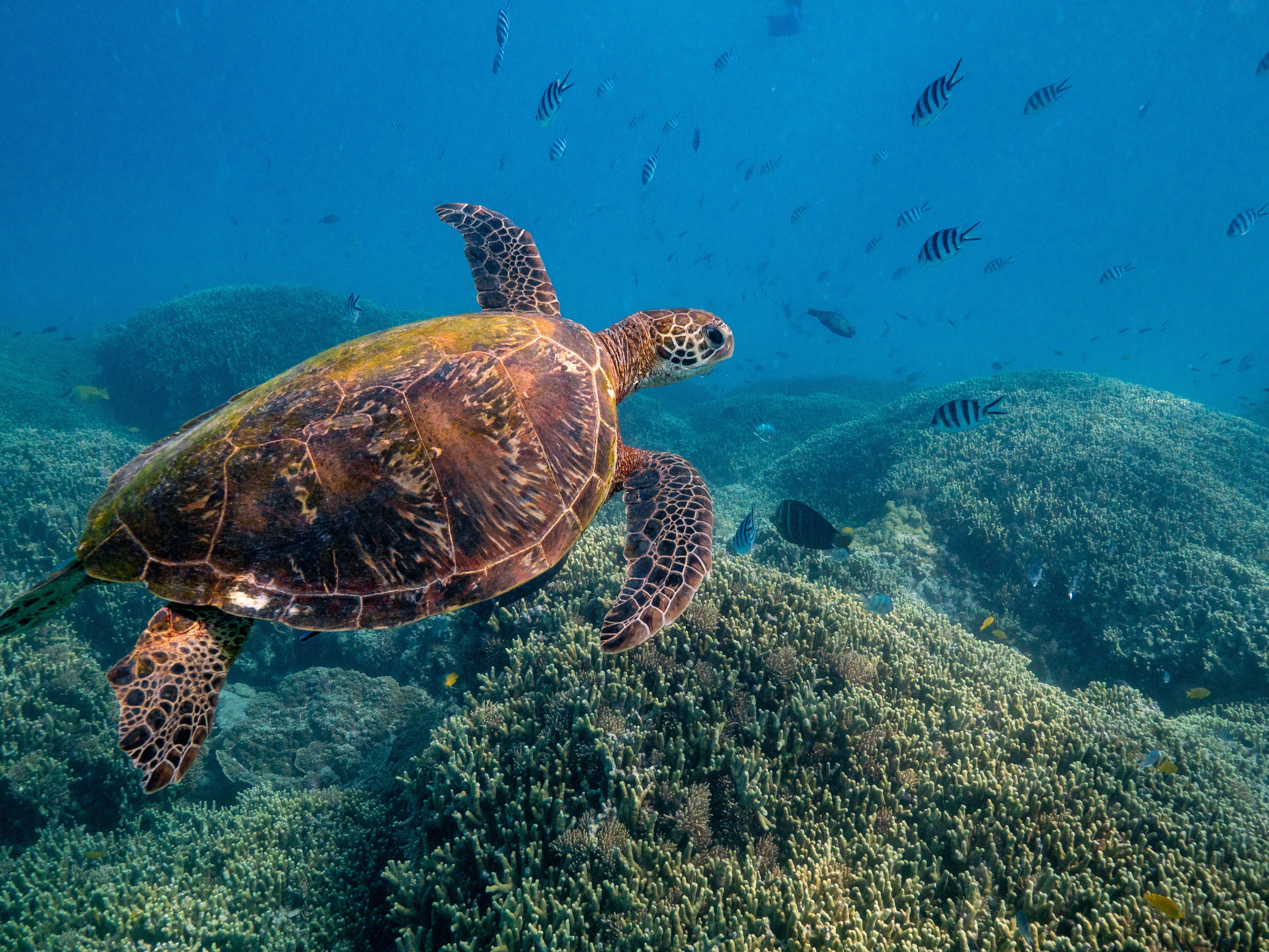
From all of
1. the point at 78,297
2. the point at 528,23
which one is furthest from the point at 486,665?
the point at 528,23

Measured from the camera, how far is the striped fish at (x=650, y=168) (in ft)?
34.0

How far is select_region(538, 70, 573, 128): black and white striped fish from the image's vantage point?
7.51m

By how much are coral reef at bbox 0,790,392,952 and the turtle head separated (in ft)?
12.7

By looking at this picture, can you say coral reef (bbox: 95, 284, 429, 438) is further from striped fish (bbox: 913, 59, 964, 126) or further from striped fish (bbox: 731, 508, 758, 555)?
striped fish (bbox: 913, 59, 964, 126)

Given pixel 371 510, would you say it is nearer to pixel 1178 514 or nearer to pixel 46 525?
pixel 46 525

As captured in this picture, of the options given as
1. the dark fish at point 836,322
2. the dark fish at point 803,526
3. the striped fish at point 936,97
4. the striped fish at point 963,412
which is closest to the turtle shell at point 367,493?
the dark fish at point 803,526

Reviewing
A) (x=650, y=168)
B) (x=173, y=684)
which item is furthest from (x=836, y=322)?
(x=173, y=684)

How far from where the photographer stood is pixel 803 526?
16.3ft

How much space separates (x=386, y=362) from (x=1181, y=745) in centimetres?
630

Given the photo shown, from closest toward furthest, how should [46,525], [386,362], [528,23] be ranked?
[386,362] < [46,525] < [528,23]

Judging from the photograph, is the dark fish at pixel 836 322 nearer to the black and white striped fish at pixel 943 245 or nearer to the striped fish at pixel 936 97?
the black and white striped fish at pixel 943 245

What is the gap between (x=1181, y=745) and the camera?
3.75 meters

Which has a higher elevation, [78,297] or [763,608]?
[78,297]

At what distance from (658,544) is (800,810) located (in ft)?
6.22
